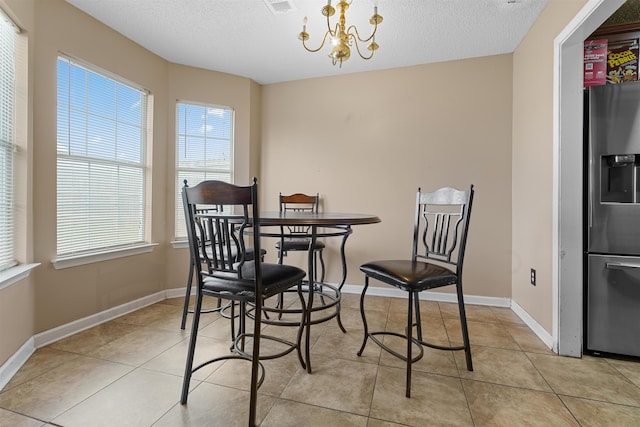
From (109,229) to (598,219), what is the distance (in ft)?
12.0

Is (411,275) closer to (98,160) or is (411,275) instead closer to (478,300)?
(478,300)

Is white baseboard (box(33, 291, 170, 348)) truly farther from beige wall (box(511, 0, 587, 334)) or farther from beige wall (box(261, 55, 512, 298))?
beige wall (box(511, 0, 587, 334))

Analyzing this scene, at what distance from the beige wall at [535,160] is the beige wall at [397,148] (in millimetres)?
165

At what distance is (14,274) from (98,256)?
70cm

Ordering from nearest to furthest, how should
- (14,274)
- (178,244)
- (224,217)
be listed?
(224,217) → (14,274) → (178,244)

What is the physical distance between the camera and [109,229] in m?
2.57

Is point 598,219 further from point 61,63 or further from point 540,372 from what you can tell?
point 61,63

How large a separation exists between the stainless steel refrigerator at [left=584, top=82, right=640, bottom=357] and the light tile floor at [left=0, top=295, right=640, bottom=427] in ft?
0.66

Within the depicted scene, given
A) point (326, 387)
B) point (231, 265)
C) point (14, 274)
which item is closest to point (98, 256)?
point (14, 274)

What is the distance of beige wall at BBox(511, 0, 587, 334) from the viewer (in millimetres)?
2068

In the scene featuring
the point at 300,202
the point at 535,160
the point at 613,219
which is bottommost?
the point at 613,219

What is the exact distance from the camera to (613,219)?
1.84m

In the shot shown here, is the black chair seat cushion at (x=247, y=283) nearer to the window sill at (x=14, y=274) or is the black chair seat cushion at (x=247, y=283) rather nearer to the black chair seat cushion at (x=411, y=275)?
the black chair seat cushion at (x=411, y=275)

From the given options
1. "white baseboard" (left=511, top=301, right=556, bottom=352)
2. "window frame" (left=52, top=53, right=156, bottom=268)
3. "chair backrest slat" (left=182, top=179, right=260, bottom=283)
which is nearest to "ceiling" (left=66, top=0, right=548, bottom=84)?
"window frame" (left=52, top=53, right=156, bottom=268)
